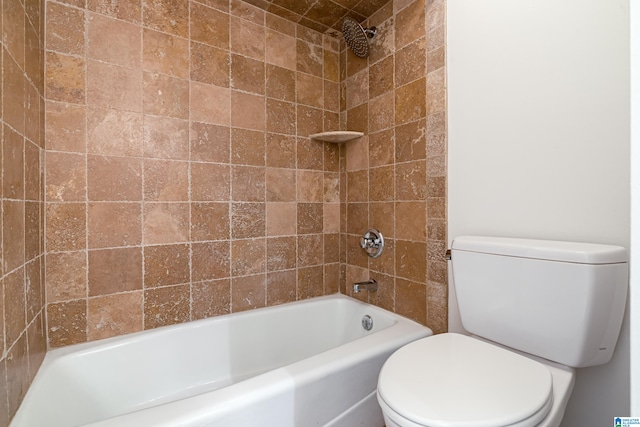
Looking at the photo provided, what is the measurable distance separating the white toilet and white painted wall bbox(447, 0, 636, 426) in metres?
0.13

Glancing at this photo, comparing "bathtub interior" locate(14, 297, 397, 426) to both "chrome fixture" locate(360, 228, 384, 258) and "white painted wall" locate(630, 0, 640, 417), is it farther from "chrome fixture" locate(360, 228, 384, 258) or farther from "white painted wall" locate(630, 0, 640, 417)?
"white painted wall" locate(630, 0, 640, 417)

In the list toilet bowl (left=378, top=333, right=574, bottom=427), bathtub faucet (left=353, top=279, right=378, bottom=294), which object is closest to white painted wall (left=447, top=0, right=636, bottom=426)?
toilet bowl (left=378, top=333, right=574, bottom=427)

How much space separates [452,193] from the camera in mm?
1381

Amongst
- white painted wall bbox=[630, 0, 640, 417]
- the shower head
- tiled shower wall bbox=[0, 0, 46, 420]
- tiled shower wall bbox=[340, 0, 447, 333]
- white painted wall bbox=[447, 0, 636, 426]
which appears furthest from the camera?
the shower head

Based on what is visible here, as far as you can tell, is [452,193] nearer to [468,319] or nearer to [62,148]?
[468,319]

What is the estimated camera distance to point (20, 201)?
3.20ft

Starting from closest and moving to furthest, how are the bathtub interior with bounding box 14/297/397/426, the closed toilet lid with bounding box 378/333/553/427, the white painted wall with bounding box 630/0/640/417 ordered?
the white painted wall with bounding box 630/0/640/417
the closed toilet lid with bounding box 378/333/553/427
the bathtub interior with bounding box 14/297/397/426

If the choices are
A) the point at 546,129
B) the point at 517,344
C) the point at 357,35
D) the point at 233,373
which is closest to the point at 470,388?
the point at 517,344

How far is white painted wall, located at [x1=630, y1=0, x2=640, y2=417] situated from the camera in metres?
0.34

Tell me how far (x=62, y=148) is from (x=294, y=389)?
1.32 metres

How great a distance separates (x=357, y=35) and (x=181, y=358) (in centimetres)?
193

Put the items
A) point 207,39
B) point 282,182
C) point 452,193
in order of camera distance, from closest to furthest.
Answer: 1. point 452,193
2. point 207,39
3. point 282,182

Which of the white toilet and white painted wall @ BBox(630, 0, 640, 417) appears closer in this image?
white painted wall @ BBox(630, 0, 640, 417)

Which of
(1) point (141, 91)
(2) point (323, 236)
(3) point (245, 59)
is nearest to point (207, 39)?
(3) point (245, 59)
